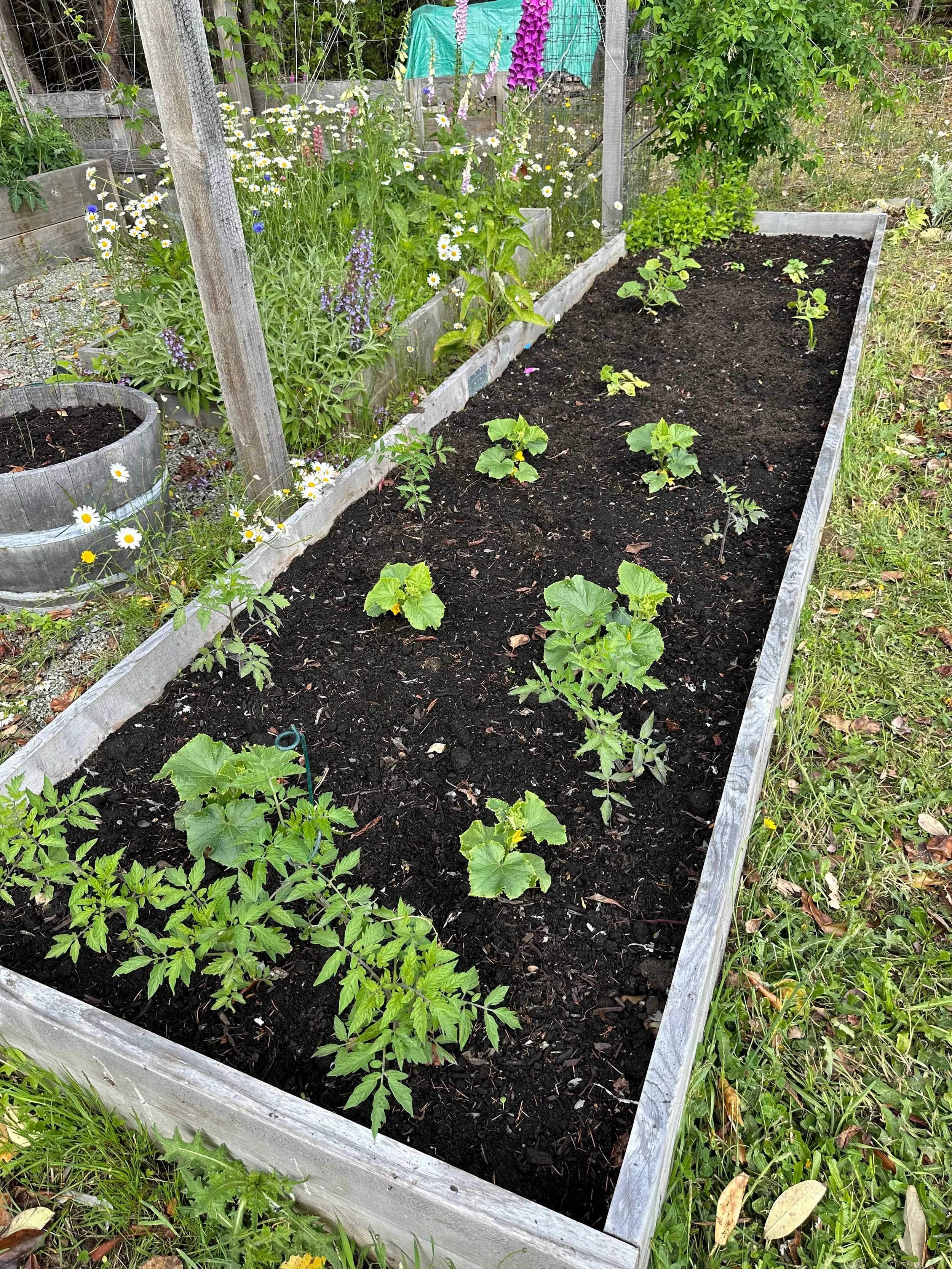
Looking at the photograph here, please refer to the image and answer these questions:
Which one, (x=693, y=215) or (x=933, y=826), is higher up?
(x=693, y=215)

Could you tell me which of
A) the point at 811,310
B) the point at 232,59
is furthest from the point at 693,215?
the point at 232,59

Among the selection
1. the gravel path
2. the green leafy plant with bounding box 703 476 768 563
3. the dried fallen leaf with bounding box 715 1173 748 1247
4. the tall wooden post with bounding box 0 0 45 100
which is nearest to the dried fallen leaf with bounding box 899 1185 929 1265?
the dried fallen leaf with bounding box 715 1173 748 1247

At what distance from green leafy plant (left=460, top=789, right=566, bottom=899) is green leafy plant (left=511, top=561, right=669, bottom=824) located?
0.21m

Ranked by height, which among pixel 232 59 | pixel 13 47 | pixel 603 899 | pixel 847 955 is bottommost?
pixel 847 955

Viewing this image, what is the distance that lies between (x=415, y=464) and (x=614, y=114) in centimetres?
364

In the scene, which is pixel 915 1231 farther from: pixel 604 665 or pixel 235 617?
pixel 235 617

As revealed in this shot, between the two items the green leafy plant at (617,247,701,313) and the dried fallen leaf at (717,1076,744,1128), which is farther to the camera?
the green leafy plant at (617,247,701,313)

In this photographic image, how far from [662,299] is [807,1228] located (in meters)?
4.05

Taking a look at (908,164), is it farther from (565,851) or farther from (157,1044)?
(157,1044)

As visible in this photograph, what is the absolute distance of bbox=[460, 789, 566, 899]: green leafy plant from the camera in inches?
66.5

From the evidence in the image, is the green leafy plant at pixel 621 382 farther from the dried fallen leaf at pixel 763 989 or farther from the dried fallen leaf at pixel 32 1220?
the dried fallen leaf at pixel 32 1220

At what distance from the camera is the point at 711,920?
1639 millimetres

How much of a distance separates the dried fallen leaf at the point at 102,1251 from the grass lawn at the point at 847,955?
951 mm

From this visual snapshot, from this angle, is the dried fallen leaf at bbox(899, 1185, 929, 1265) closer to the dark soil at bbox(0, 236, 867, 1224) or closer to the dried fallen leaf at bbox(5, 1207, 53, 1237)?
the dark soil at bbox(0, 236, 867, 1224)
